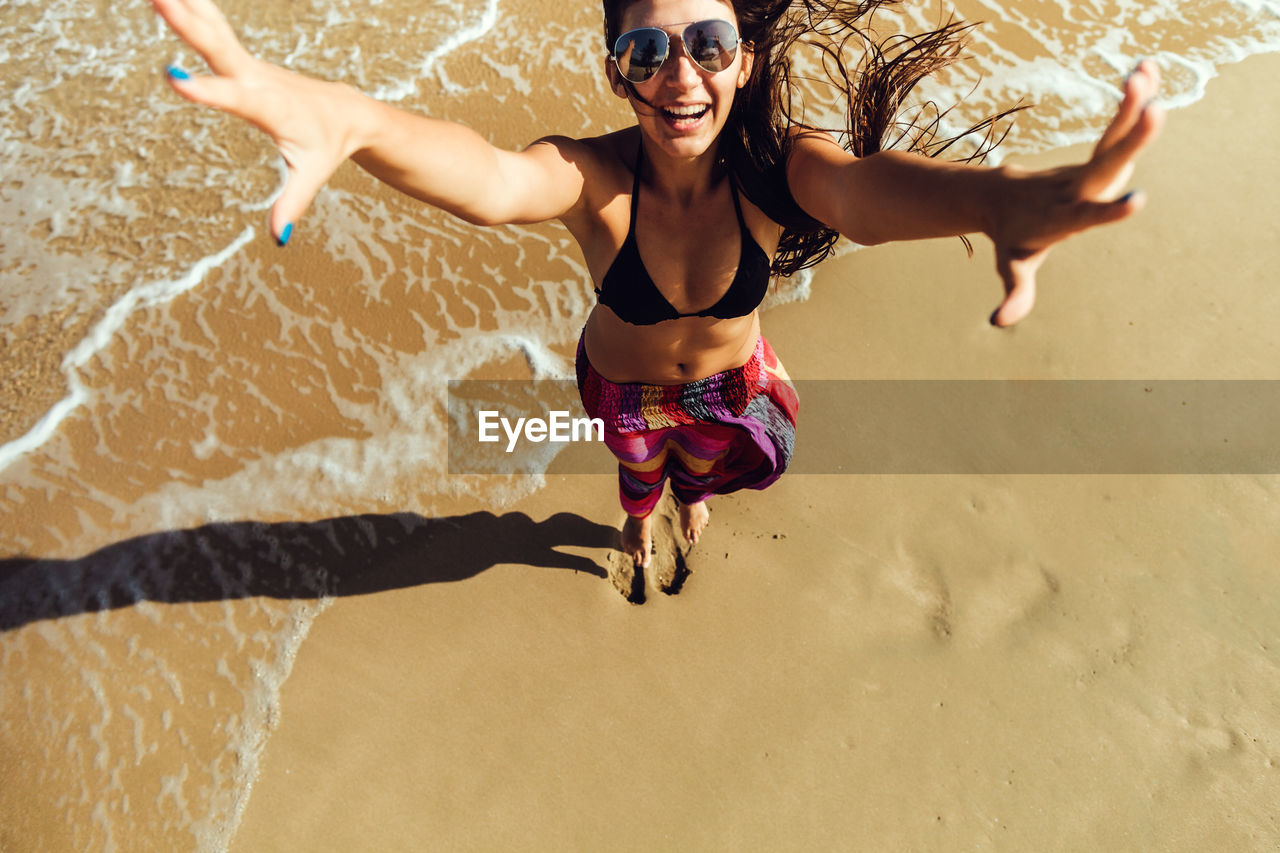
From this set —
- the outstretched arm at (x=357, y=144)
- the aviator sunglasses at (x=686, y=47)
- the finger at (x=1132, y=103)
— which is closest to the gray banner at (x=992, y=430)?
the outstretched arm at (x=357, y=144)

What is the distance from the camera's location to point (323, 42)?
4828 mm

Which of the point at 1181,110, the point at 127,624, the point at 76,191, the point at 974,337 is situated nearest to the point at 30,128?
A: the point at 76,191

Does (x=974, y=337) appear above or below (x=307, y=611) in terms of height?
above

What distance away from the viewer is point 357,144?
124 cm

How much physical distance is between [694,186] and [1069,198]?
979 mm

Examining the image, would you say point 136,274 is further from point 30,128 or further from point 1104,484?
point 1104,484

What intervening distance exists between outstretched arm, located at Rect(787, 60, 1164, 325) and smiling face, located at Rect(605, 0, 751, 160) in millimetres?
304

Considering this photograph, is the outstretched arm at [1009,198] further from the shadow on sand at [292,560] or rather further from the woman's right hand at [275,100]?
the shadow on sand at [292,560]

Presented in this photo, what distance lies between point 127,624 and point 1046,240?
331 centimetres

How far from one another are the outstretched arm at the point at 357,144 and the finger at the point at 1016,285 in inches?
36.9

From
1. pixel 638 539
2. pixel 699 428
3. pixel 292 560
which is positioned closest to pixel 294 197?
pixel 699 428

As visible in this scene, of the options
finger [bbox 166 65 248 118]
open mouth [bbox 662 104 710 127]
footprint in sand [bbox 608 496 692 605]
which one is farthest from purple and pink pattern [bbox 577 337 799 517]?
finger [bbox 166 65 248 118]

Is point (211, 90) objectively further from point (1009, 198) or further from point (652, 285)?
point (1009, 198)

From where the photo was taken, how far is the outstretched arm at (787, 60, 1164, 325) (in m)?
0.92
